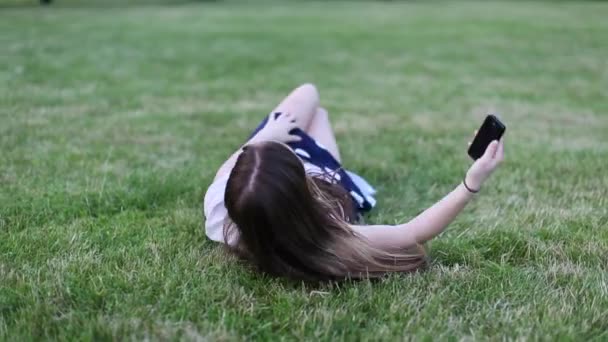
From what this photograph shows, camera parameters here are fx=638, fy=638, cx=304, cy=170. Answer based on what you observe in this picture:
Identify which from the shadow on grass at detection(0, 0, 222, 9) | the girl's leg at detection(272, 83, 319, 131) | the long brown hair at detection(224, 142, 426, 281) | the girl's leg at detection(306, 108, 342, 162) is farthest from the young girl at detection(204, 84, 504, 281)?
the shadow on grass at detection(0, 0, 222, 9)

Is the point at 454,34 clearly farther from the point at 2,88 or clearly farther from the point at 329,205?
the point at 329,205

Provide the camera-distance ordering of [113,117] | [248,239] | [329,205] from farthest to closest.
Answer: [113,117]
[329,205]
[248,239]

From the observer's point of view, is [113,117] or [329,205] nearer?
[329,205]

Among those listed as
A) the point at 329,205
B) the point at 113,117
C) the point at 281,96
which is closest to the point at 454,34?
the point at 281,96

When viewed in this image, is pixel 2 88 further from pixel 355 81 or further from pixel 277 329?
pixel 277 329

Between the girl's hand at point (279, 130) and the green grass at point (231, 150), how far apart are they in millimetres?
522

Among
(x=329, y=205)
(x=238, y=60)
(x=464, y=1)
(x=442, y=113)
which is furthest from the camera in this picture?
(x=464, y=1)

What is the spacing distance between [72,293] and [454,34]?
10.8 m

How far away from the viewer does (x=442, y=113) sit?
19.0 feet

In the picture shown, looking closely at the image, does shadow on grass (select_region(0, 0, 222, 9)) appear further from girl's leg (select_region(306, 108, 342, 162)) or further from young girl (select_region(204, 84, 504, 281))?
young girl (select_region(204, 84, 504, 281))

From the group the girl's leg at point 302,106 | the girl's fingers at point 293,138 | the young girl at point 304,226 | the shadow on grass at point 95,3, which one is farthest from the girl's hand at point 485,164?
the shadow on grass at point 95,3

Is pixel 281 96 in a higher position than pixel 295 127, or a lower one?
lower

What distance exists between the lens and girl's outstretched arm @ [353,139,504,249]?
90.7 inches

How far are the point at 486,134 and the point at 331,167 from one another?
1076 mm
